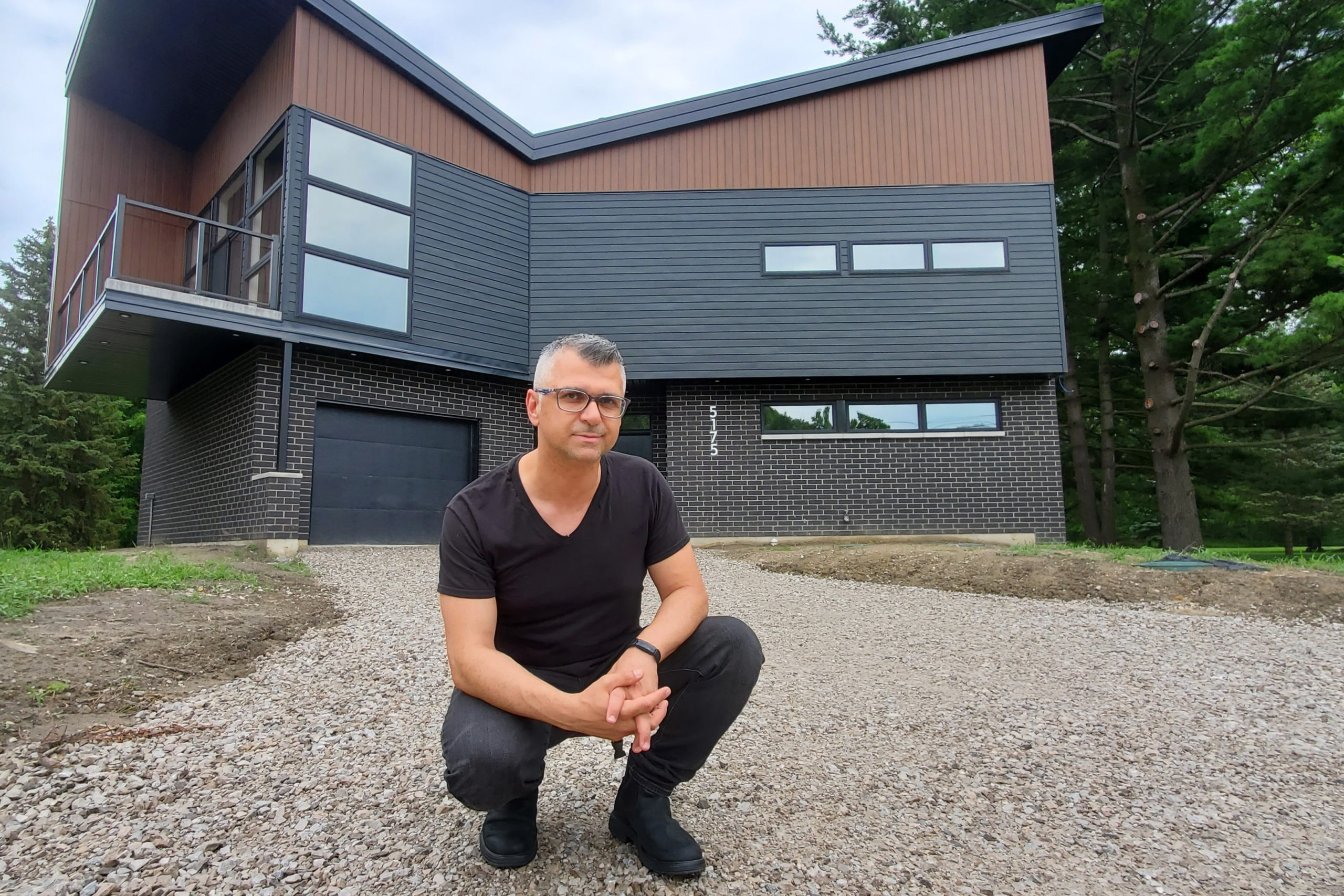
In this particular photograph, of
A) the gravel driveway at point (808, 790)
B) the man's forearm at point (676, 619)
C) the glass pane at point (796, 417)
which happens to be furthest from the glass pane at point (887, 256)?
the man's forearm at point (676, 619)

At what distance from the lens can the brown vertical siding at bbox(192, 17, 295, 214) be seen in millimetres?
9680

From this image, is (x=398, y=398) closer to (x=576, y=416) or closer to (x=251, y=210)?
(x=251, y=210)

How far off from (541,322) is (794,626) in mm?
7783

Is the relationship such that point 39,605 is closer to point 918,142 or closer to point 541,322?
point 541,322

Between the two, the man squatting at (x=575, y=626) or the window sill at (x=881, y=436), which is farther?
A: the window sill at (x=881, y=436)

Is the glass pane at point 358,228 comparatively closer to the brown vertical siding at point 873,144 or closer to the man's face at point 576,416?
the brown vertical siding at point 873,144

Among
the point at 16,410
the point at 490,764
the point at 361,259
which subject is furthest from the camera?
the point at 16,410

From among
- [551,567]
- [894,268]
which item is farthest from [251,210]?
[551,567]

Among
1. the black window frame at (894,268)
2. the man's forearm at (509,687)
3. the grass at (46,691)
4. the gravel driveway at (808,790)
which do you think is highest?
the black window frame at (894,268)

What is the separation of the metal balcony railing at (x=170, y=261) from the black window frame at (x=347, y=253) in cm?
34

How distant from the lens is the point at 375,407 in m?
10.2

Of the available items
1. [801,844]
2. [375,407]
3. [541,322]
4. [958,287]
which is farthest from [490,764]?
[958,287]

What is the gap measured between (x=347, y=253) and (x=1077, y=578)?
929 centimetres

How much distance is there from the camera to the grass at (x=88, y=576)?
14.5 ft
